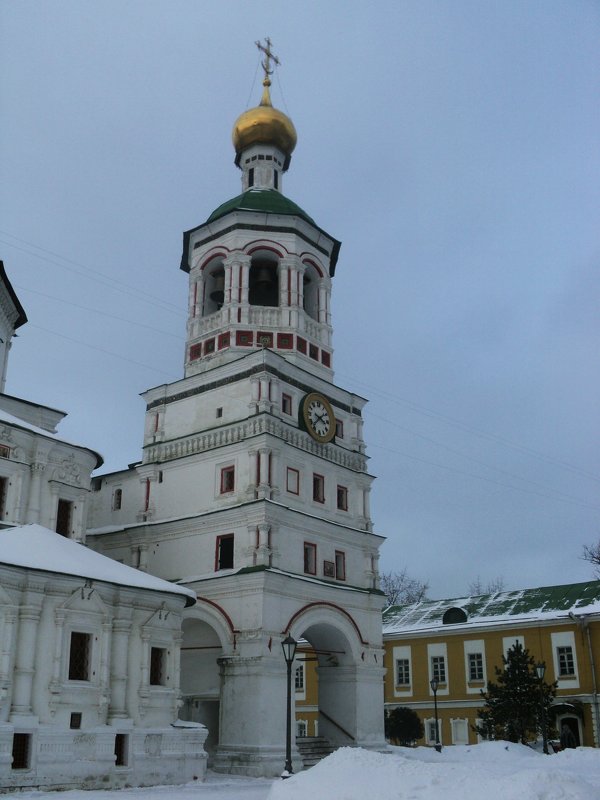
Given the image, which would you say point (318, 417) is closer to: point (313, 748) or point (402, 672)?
point (313, 748)

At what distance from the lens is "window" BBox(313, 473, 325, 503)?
28938 mm

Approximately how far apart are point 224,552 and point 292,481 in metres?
3.25

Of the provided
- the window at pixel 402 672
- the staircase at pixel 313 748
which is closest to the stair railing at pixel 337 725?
the staircase at pixel 313 748

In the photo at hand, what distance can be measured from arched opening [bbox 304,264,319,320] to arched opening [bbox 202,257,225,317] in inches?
128

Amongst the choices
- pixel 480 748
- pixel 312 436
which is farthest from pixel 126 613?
pixel 480 748

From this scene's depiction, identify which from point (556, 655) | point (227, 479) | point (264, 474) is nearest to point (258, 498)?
point (264, 474)

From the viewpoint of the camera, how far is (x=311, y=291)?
33.4 m

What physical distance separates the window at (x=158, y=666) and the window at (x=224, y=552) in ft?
15.7

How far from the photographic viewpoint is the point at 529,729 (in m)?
29.9

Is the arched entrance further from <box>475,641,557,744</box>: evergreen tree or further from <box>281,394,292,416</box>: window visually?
<box>281,394,292,416</box>: window

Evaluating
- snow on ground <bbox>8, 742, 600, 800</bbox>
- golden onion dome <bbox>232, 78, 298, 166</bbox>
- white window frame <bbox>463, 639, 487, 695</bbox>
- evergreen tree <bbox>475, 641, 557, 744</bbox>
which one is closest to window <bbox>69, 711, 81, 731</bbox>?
snow on ground <bbox>8, 742, 600, 800</bbox>

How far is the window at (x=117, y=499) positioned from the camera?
101ft

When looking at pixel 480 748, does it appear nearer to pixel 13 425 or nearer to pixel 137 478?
pixel 137 478

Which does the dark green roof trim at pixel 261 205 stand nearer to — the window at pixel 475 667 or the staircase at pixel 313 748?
the staircase at pixel 313 748
